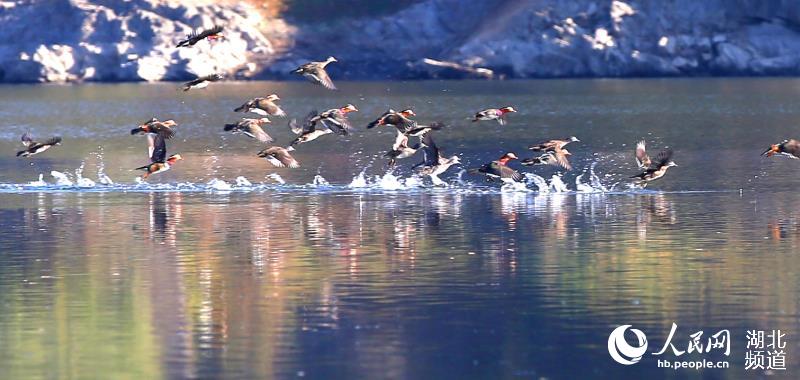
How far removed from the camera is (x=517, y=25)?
15850cm

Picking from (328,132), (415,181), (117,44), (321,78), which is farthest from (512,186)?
(117,44)

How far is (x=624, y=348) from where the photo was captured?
28812 mm

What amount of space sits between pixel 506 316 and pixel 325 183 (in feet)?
87.0

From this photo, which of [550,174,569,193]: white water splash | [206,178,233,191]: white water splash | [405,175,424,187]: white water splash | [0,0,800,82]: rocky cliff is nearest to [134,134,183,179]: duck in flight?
[206,178,233,191]: white water splash

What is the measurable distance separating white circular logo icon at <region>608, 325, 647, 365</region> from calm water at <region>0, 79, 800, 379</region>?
16 centimetres

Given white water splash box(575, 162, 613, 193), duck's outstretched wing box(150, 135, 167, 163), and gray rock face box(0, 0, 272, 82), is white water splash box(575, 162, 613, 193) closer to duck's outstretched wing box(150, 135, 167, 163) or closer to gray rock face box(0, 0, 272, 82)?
duck's outstretched wing box(150, 135, 167, 163)

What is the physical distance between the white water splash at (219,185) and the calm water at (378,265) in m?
0.43

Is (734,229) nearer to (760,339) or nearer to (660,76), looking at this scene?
(760,339)

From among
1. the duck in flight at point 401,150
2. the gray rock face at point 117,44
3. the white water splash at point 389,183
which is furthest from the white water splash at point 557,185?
the gray rock face at point 117,44

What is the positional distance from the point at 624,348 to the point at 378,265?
9747 mm

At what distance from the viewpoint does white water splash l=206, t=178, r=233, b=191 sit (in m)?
55.8

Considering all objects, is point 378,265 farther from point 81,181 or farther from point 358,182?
point 81,181

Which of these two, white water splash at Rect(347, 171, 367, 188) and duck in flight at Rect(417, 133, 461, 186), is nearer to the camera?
duck in flight at Rect(417, 133, 461, 186)

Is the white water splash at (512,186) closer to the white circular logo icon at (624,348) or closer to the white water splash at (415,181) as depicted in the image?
the white water splash at (415,181)
